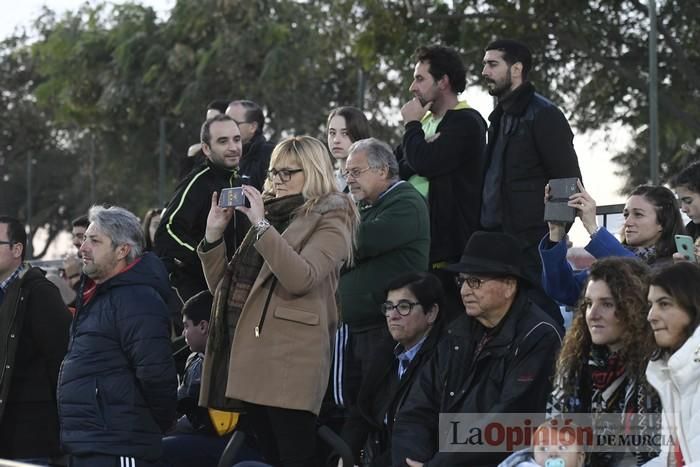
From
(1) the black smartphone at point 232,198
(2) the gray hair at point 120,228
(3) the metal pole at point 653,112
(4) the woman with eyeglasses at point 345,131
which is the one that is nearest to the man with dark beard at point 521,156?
(4) the woman with eyeglasses at point 345,131

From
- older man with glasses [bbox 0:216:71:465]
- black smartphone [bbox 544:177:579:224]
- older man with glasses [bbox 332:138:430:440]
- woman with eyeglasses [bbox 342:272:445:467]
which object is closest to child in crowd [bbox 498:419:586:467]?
black smartphone [bbox 544:177:579:224]

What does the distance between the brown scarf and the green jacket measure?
24.9 inches

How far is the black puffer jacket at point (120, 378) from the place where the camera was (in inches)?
293

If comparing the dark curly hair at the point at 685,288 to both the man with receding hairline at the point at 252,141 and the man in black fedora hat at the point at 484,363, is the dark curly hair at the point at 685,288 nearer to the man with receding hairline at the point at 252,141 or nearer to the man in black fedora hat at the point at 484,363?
the man in black fedora hat at the point at 484,363

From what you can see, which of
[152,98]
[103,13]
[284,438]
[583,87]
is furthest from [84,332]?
[103,13]

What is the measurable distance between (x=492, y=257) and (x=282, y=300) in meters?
1.10

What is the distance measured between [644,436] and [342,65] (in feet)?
108

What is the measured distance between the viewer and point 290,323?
7.22 m

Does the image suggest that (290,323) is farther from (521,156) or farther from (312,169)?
(521,156)

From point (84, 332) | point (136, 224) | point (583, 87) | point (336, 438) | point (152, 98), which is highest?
point (152, 98)

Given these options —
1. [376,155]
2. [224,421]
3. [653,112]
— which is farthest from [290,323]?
[653,112]

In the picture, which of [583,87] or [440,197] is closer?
[440,197]

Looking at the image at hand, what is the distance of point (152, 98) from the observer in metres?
37.8

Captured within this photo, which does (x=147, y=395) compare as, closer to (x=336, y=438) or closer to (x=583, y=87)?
(x=336, y=438)
